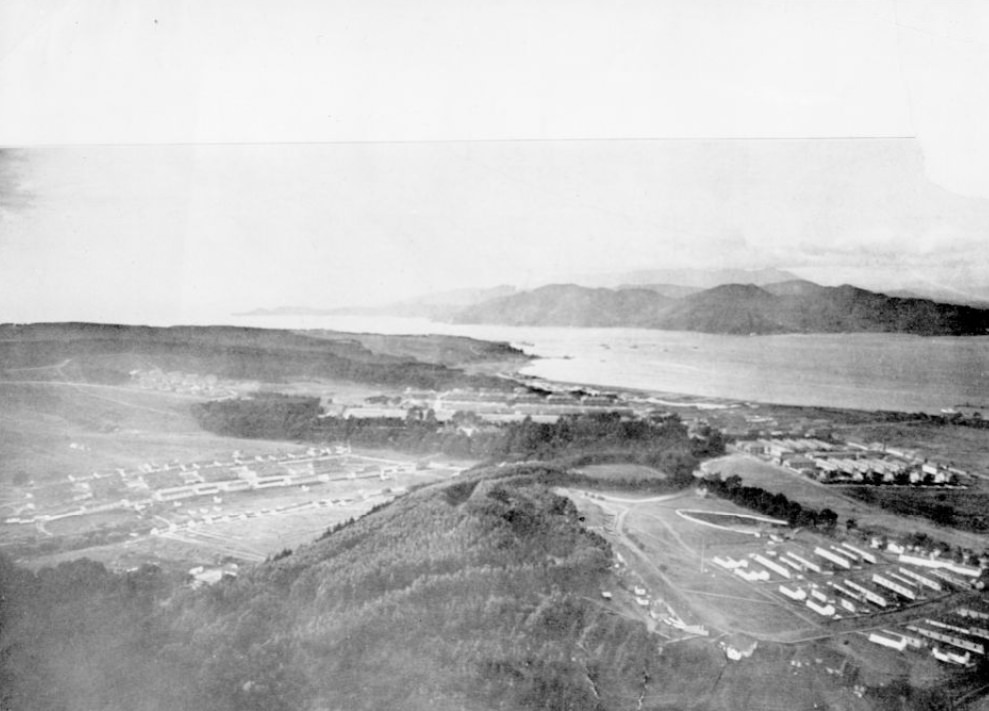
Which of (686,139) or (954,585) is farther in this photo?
(686,139)

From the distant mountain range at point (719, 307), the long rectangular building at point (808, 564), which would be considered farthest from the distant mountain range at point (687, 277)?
the long rectangular building at point (808, 564)

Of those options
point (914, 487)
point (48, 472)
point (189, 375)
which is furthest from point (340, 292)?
point (914, 487)

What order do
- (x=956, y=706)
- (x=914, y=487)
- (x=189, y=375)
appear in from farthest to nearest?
(x=189, y=375) → (x=914, y=487) → (x=956, y=706)

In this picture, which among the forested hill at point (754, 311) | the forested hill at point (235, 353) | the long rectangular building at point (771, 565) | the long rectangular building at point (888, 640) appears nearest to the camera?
the long rectangular building at point (888, 640)

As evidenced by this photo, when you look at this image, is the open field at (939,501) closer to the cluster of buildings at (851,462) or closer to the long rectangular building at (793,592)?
the cluster of buildings at (851,462)

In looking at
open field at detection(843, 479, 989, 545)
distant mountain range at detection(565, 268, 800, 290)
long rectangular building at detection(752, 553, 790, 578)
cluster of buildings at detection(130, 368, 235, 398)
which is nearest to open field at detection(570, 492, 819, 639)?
long rectangular building at detection(752, 553, 790, 578)

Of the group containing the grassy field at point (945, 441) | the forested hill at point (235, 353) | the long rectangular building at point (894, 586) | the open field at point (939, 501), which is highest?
the forested hill at point (235, 353)

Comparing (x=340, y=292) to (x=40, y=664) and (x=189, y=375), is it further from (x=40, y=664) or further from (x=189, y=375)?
(x=40, y=664)
